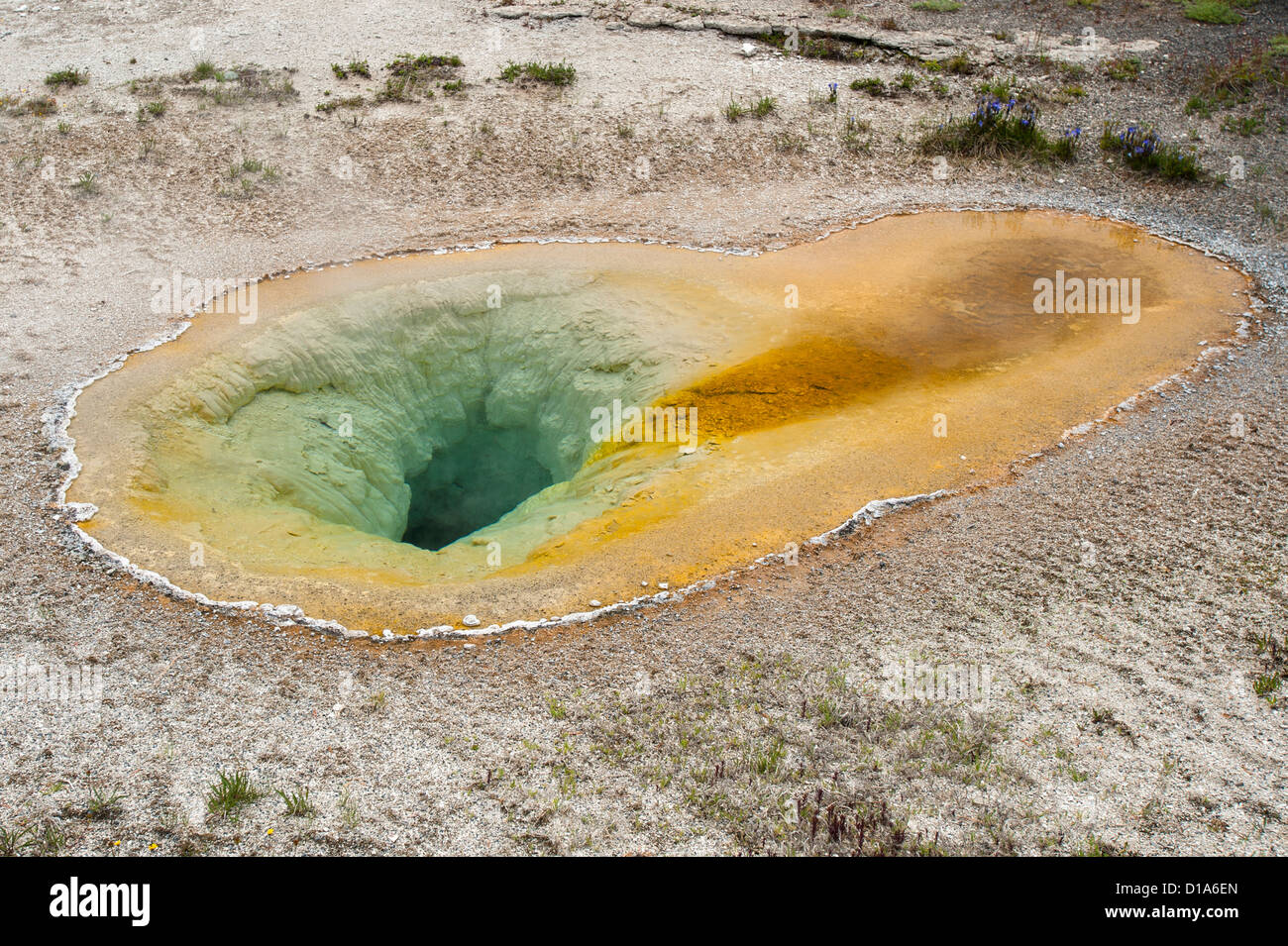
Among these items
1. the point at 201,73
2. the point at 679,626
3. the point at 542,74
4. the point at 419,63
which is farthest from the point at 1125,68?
the point at 201,73

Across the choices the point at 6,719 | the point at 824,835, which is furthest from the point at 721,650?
the point at 6,719

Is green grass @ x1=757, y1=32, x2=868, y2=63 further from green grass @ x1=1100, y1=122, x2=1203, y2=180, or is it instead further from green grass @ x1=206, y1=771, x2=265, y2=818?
green grass @ x1=206, y1=771, x2=265, y2=818

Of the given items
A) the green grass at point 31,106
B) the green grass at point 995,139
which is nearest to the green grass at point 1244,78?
the green grass at point 995,139

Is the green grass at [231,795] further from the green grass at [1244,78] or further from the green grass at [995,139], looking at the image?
the green grass at [1244,78]

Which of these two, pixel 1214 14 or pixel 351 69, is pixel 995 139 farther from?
pixel 351 69

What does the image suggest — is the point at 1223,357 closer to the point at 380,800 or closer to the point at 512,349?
the point at 512,349

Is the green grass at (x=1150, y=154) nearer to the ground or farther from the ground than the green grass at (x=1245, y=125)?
nearer to the ground
